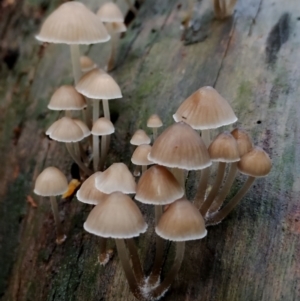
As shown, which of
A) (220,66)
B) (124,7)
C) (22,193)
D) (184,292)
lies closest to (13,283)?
(22,193)

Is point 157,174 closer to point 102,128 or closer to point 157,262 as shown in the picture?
point 157,262

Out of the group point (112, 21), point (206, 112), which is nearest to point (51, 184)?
point (206, 112)

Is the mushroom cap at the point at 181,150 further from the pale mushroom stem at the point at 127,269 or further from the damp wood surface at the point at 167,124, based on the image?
the damp wood surface at the point at 167,124

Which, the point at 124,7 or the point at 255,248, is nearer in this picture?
the point at 255,248

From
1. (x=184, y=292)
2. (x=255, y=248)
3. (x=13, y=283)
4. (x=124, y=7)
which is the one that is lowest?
(x=13, y=283)

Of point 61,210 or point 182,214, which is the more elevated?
point 182,214

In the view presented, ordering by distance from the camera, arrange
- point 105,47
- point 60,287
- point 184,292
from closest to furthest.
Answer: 1. point 184,292
2. point 60,287
3. point 105,47

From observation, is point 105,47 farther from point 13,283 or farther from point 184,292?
point 184,292
